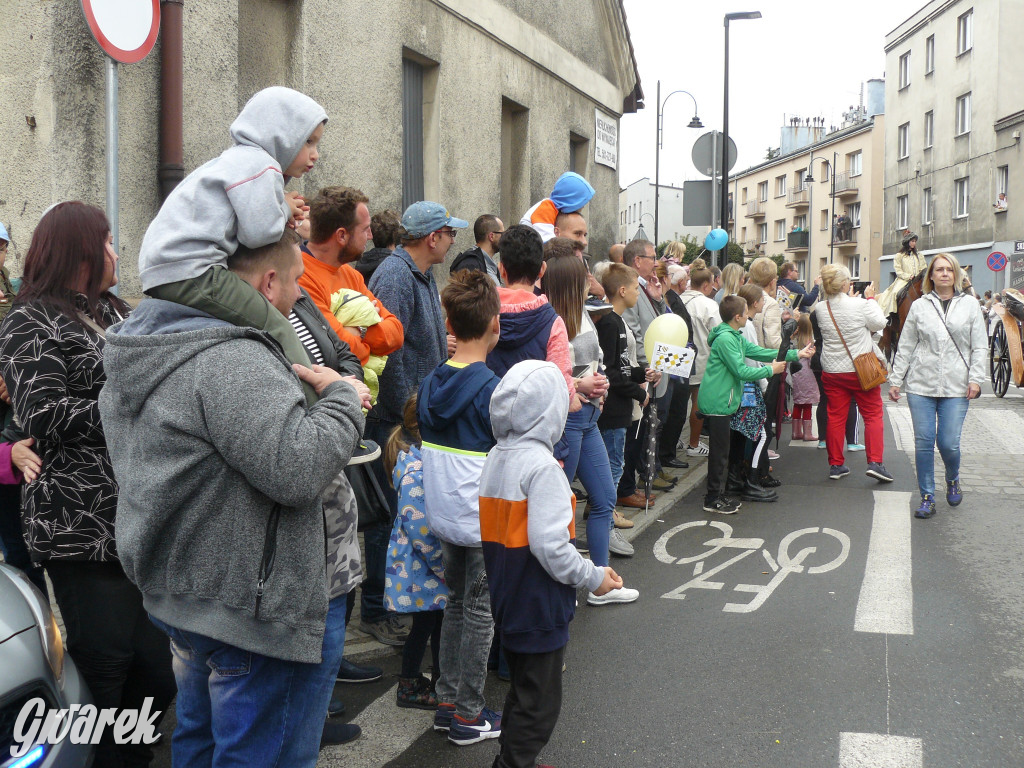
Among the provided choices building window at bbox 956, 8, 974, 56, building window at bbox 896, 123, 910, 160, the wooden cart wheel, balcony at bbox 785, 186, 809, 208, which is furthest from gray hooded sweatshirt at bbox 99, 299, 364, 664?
balcony at bbox 785, 186, 809, 208

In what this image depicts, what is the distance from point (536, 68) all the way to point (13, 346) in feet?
34.6

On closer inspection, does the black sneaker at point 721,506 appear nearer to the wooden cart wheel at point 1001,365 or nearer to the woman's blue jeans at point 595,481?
the woman's blue jeans at point 595,481

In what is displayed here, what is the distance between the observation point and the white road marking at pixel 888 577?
5.13m

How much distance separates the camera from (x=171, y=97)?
626cm

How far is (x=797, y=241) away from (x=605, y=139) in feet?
186

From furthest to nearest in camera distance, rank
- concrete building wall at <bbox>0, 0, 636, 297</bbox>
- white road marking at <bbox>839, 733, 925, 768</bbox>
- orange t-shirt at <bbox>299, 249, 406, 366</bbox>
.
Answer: concrete building wall at <bbox>0, 0, 636, 297</bbox> < orange t-shirt at <bbox>299, 249, 406, 366</bbox> < white road marking at <bbox>839, 733, 925, 768</bbox>

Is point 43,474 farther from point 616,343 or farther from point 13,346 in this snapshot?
point 616,343

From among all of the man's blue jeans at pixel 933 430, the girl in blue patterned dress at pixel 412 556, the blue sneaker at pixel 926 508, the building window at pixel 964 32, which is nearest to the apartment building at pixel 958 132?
the building window at pixel 964 32

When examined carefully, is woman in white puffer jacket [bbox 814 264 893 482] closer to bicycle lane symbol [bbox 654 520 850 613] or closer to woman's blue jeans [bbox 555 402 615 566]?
bicycle lane symbol [bbox 654 520 850 613]

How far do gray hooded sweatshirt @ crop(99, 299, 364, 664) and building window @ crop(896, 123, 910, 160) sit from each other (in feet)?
165

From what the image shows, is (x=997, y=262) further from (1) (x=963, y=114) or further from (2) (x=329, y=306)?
(2) (x=329, y=306)

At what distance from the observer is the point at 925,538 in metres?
6.96

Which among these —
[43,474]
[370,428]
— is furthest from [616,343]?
[43,474]

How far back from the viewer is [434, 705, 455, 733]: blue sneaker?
3.86 metres
